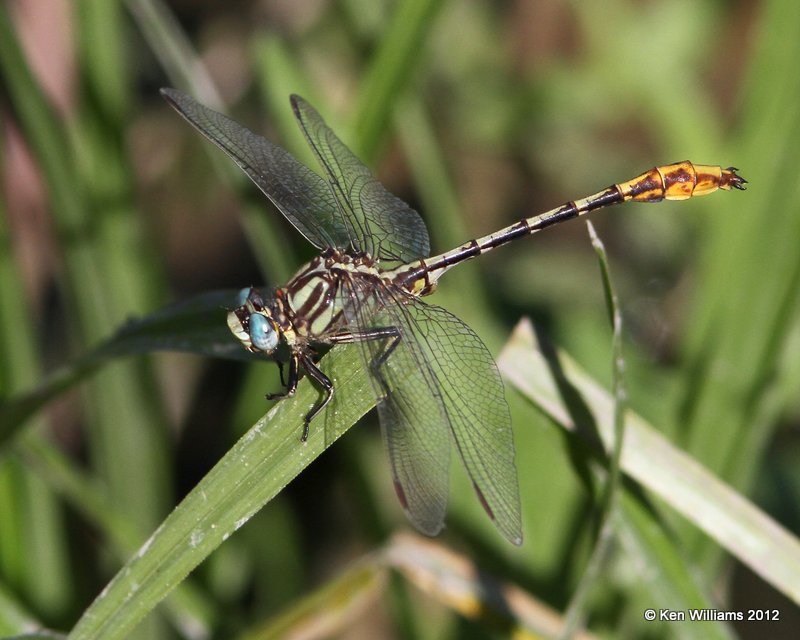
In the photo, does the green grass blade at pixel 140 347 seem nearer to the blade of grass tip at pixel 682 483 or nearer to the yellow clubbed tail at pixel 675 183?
the blade of grass tip at pixel 682 483

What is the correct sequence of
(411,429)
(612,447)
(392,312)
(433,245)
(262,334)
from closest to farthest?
(612,447), (411,429), (262,334), (392,312), (433,245)

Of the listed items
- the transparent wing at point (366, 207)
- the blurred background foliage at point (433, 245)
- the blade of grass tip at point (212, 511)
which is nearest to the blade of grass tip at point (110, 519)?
the blurred background foliage at point (433, 245)

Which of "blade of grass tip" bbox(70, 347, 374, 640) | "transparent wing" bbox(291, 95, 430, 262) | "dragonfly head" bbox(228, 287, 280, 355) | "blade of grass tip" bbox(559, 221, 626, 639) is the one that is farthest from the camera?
"transparent wing" bbox(291, 95, 430, 262)

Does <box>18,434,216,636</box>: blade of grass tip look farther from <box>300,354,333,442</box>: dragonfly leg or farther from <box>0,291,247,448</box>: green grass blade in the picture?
<box>300,354,333,442</box>: dragonfly leg

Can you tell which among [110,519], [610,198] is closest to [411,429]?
[110,519]

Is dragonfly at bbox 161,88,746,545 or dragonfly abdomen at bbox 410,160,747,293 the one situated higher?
dragonfly abdomen at bbox 410,160,747,293

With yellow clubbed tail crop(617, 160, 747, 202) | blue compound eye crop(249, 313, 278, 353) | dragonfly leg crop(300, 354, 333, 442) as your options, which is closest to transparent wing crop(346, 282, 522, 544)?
dragonfly leg crop(300, 354, 333, 442)

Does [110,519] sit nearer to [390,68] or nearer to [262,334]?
[262,334]
